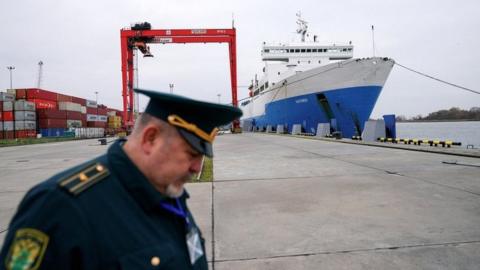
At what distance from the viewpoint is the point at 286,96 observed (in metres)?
25.2

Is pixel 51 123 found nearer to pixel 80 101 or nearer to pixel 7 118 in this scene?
pixel 7 118

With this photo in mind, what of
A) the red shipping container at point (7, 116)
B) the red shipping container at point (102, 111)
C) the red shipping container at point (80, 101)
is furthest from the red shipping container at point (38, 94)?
the red shipping container at point (102, 111)

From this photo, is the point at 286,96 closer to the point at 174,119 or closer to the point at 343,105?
the point at 343,105

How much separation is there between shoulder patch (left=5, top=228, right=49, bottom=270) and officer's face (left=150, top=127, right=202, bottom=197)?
1.18 ft

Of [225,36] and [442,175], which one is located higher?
[225,36]

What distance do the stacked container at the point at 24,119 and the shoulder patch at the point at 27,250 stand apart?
41.2 metres

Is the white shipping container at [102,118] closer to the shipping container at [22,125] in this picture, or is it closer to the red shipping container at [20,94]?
the red shipping container at [20,94]

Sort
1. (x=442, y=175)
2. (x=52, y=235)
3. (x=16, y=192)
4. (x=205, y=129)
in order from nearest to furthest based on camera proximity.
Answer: (x=52, y=235) → (x=205, y=129) → (x=16, y=192) → (x=442, y=175)

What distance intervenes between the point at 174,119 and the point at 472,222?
373cm

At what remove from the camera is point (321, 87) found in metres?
20.6

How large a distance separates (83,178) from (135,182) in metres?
0.15

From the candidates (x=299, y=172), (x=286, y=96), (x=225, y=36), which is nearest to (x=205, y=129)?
(x=299, y=172)

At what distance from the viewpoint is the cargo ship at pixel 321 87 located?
18.8 metres

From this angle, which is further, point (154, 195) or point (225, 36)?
point (225, 36)
